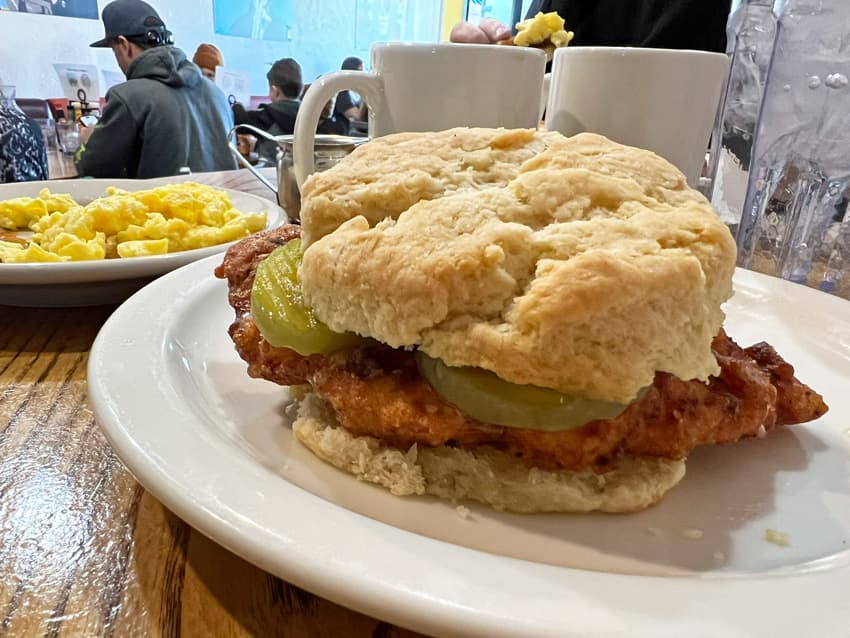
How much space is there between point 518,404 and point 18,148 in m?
5.59

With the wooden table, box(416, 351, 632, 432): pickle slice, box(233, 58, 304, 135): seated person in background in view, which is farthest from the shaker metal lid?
box(233, 58, 304, 135): seated person in background

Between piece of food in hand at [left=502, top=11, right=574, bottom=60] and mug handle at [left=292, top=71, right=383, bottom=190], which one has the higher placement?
piece of food in hand at [left=502, top=11, right=574, bottom=60]

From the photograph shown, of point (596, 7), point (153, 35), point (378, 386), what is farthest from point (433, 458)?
point (153, 35)

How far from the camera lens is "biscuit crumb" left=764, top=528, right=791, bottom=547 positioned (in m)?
0.86

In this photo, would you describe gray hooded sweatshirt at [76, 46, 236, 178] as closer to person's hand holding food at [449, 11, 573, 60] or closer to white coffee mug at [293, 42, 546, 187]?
person's hand holding food at [449, 11, 573, 60]

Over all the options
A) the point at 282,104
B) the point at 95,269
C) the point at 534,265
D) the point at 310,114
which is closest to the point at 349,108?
the point at 282,104

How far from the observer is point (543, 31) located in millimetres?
2865

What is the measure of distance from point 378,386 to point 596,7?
4.92 m

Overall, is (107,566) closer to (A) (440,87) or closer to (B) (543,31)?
(A) (440,87)

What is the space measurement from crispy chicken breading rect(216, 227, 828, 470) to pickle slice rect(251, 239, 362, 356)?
34 millimetres

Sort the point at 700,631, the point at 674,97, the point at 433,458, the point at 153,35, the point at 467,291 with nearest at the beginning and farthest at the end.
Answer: the point at 700,631
the point at 467,291
the point at 433,458
the point at 674,97
the point at 153,35

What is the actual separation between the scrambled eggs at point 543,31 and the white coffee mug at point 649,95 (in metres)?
0.51

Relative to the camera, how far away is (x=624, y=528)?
88 cm

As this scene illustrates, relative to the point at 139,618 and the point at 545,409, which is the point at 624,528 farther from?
the point at 139,618
